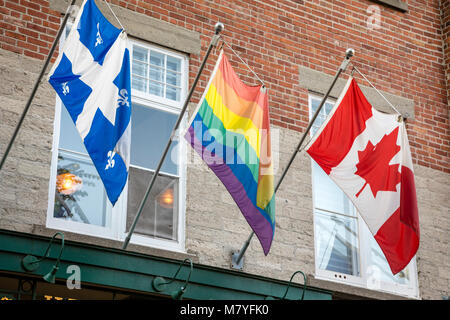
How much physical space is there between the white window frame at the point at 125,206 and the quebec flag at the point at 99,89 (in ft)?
4.51

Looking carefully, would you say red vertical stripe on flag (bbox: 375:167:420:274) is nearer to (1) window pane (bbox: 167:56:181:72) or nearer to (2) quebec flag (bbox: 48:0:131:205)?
(2) quebec flag (bbox: 48:0:131:205)

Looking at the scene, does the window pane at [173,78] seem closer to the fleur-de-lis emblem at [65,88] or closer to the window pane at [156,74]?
the window pane at [156,74]

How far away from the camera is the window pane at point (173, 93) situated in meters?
10.7

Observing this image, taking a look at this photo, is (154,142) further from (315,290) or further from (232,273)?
(315,290)

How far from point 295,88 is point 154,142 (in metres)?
2.34

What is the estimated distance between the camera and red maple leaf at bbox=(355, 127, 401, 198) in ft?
31.3

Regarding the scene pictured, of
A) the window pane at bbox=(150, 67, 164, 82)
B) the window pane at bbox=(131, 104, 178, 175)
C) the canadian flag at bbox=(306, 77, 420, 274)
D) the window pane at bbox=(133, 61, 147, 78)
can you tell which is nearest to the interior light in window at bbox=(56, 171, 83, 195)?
the window pane at bbox=(131, 104, 178, 175)

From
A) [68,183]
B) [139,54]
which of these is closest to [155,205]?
[68,183]

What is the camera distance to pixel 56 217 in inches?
364

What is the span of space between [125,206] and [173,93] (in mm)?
1769

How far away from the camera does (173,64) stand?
10906 mm

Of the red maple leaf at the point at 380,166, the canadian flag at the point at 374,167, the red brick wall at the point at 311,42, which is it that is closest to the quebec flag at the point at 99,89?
the red brick wall at the point at 311,42

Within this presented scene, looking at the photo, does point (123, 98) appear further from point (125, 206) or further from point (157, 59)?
point (157, 59)
